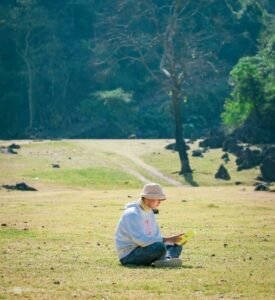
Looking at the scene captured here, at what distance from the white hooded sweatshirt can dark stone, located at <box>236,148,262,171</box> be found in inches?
1556

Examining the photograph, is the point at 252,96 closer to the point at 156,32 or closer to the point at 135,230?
the point at 156,32

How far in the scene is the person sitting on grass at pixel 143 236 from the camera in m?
15.6

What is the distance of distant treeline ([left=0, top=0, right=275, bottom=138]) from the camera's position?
3410 inches

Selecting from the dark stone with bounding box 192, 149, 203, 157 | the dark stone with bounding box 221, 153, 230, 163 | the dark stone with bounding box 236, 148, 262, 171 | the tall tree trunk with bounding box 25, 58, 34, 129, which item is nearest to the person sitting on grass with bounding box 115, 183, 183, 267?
the dark stone with bounding box 236, 148, 262, 171

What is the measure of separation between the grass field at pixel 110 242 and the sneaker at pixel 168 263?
0.22 meters

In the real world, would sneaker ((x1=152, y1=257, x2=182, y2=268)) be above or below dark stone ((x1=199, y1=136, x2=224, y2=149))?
below

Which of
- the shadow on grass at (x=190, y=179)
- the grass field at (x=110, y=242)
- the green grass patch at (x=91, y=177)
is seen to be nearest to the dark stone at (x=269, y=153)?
the grass field at (x=110, y=242)

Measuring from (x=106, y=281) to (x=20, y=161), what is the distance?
42.4 meters

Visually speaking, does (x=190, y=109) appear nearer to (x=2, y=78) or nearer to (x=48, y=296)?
(x=2, y=78)

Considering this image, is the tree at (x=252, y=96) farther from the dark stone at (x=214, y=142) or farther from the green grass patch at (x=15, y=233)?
the green grass patch at (x=15, y=233)

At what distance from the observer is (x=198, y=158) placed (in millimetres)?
60844

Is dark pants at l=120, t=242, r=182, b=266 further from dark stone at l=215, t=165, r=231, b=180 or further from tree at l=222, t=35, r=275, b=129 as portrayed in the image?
tree at l=222, t=35, r=275, b=129

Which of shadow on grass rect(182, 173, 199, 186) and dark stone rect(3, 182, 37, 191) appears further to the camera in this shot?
shadow on grass rect(182, 173, 199, 186)

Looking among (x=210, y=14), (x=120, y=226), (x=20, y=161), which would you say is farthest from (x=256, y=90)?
(x=120, y=226)
